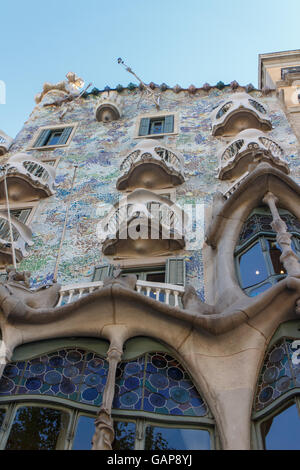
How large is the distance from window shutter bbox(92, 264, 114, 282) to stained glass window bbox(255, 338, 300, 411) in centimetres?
405

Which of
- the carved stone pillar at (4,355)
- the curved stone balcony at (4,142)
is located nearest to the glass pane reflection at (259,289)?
the carved stone pillar at (4,355)

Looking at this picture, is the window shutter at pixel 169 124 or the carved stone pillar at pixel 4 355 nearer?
the carved stone pillar at pixel 4 355

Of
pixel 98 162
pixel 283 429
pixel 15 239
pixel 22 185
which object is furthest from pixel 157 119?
pixel 283 429

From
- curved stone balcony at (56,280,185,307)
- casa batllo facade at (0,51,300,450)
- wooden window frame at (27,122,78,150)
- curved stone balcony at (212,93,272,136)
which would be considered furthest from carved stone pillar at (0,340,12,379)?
wooden window frame at (27,122,78,150)

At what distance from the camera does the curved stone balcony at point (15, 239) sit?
35.5 feet

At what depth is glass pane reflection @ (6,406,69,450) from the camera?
585 cm

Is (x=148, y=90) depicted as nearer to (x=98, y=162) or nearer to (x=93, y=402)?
(x=98, y=162)

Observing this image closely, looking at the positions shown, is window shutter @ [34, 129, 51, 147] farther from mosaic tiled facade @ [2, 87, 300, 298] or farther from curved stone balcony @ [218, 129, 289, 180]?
curved stone balcony @ [218, 129, 289, 180]

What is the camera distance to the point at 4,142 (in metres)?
16.9

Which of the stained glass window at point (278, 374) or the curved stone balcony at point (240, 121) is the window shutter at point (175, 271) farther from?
the curved stone balcony at point (240, 121)

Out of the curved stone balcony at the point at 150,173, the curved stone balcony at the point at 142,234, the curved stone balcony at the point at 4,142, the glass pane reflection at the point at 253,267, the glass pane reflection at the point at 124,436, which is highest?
the curved stone balcony at the point at 4,142

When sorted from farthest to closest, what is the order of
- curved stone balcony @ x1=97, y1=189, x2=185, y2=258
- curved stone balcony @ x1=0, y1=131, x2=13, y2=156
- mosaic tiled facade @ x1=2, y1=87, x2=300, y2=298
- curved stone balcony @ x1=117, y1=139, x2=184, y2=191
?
curved stone balcony @ x1=0, y1=131, x2=13, y2=156 → curved stone balcony @ x1=117, y1=139, x2=184, y2=191 → mosaic tiled facade @ x1=2, y1=87, x2=300, y2=298 → curved stone balcony @ x1=97, y1=189, x2=185, y2=258

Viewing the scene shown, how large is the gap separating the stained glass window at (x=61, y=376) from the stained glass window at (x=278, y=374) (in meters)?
2.10
